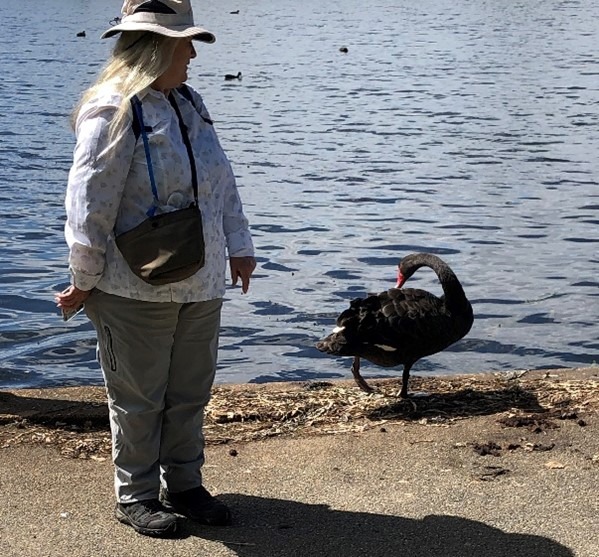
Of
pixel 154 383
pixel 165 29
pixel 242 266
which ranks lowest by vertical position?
pixel 154 383

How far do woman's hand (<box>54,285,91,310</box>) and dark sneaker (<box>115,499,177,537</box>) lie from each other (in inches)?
31.9

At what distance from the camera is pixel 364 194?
17000 millimetres

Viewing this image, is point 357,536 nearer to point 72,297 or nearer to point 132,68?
point 72,297

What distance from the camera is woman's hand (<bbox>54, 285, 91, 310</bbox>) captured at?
448 centimetres

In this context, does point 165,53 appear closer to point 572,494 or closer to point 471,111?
point 572,494

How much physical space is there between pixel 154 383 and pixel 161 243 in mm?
580

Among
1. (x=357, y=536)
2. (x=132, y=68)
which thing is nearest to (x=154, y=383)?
(x=357, y=536)

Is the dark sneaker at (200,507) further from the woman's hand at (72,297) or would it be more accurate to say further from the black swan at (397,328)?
the black swan at (397,328)

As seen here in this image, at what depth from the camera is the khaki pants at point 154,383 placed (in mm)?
4543

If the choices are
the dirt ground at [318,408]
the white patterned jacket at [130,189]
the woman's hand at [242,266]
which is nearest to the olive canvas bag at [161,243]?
the white patterned jacket at [130,189]

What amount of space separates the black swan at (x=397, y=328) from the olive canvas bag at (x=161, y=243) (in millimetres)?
2633

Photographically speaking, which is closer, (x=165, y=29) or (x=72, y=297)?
(x=165, y=29)

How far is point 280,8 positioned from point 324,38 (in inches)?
1089

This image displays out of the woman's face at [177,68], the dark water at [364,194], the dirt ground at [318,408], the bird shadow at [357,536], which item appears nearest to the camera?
the woman's face at [177,68]
